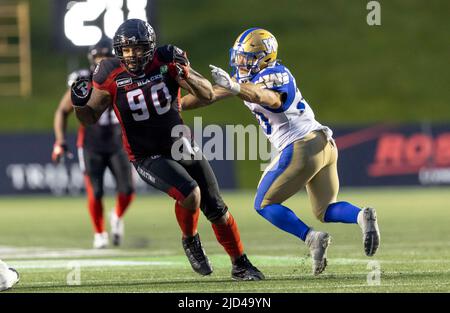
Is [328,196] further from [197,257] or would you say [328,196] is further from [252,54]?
[252,54]

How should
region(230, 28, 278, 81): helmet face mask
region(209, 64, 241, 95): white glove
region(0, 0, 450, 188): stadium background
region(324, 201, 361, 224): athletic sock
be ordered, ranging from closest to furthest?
region(209, 64, 241, 95): white glove < region(324, 201, 361, 224): athletic sock < region(230, 28, 278, 81): helmet face mask < region(0, 0, 450, 188): stadium background

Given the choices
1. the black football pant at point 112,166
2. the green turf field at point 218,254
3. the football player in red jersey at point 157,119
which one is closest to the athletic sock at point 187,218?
the football player in red jersey at point 157,119

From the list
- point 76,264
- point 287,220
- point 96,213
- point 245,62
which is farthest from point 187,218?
point 96,213

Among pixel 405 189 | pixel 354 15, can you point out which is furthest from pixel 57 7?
pixel 354 15

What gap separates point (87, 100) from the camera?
22.5ft

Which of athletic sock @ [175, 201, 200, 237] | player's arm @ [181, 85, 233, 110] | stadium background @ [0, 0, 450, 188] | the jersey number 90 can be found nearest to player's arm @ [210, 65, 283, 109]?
player's arm @ [181, 85, 233, 110]

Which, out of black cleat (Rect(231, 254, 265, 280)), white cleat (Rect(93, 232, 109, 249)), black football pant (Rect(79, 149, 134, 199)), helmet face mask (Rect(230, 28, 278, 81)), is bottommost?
black cleat (Rect(231, 254, 265, 280))

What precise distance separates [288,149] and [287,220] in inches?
19.3

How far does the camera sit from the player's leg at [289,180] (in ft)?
23.0

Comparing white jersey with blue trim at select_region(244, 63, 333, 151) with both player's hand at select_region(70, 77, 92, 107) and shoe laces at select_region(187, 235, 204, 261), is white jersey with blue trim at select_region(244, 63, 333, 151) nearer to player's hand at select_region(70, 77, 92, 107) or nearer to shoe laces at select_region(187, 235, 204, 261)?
shoe laces at select_region(187, 235, 204, 261)

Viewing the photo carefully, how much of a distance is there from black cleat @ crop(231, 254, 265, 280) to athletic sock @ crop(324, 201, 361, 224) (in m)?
0.65

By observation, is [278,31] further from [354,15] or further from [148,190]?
[148,190]

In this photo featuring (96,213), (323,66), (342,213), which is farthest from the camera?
(323,66)

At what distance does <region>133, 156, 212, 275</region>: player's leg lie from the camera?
677 centimetres
